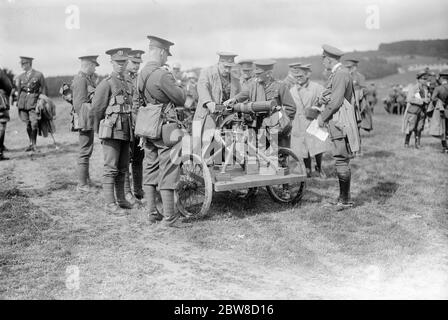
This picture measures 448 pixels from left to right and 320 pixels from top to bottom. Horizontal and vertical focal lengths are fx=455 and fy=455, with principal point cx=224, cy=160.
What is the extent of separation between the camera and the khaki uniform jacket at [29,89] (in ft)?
37.6

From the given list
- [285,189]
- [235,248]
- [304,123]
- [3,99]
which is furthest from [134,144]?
[3,99]

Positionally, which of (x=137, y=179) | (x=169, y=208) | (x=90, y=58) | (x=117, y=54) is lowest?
(x=169, y=208)

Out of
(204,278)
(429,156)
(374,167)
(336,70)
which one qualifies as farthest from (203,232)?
(429,156)

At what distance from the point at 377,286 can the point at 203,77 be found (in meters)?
4.12

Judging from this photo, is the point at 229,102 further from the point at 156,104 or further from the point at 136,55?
the point at 136,55

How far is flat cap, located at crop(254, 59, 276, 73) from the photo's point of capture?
279 inches

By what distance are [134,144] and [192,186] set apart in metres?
1.29

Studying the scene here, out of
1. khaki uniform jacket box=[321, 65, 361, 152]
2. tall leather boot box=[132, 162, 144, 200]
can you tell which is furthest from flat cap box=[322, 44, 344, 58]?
tall leather boot box=[132, 162, 144, 200]

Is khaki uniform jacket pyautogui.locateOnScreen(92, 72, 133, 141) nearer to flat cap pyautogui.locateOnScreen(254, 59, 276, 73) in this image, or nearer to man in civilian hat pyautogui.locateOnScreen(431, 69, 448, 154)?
flat cap pyautogui.locateOnScreen(254, 59, 276, 73)

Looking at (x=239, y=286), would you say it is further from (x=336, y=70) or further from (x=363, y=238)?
(x=336, y=70)

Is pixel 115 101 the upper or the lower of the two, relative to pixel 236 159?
upper

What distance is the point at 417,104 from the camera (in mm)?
13289

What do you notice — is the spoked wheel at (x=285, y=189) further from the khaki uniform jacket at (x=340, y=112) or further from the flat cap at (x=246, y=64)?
the flat cap at (x=246, y=64)
